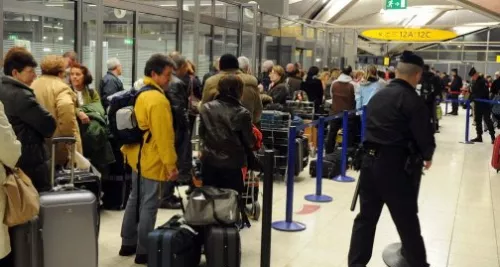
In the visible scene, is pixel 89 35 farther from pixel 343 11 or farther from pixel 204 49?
pixel 343 11

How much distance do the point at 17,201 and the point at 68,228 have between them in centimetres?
44

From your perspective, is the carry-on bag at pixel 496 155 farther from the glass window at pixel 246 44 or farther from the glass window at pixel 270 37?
the glass window at pixel 270 37

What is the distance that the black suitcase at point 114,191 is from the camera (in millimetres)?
5539

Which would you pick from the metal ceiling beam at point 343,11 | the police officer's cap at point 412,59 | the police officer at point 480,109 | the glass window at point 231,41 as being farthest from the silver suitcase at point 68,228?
the metal ceiling beam at point 343,11

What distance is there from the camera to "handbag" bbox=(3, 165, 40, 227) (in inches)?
122

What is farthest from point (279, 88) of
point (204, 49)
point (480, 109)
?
point (480, 109)

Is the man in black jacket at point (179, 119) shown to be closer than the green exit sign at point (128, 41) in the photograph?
Yes

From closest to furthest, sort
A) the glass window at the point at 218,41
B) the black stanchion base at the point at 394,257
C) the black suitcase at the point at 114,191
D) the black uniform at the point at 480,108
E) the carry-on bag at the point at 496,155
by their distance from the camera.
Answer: the black stanchion base at the point at 394,257
the black suitcase at the point at 114,191
the carry-on bag at the point at 496,155
the glass window at the point at 218,41
the black uniform at the point at 480,108

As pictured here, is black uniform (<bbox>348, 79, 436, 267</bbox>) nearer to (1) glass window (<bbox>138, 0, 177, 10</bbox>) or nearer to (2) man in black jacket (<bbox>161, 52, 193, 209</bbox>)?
(2) man in black jacket (<bbox>161, 52, 193, 209</bbox>)

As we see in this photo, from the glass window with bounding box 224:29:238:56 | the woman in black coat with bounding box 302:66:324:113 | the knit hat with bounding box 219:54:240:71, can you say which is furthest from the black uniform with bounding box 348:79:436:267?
the glass window with bounding box 224:29:238:56

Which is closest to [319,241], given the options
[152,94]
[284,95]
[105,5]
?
[152,94]

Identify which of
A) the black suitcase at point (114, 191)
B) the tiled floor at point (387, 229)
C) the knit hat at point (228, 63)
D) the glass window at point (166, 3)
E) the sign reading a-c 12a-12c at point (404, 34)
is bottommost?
A: the tiled floor at point (387, 229)

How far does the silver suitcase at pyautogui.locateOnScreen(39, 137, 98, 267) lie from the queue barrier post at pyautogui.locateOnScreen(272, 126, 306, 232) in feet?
6.71

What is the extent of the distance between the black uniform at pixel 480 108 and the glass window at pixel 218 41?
18.3 ft
